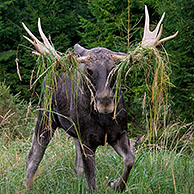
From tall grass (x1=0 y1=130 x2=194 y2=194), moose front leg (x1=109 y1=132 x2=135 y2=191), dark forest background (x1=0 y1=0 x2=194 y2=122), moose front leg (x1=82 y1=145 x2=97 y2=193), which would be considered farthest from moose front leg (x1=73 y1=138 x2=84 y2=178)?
dark forest background (x1=0 y1=0 x2=194 y2=122)

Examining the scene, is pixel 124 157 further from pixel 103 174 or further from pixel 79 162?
pixel 79 162

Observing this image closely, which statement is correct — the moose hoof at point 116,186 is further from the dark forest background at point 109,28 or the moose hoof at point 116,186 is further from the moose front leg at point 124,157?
the dark forest background at point 109,28

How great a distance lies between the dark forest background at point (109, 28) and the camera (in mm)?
7340

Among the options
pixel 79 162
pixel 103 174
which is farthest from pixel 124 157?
pixel 79 162

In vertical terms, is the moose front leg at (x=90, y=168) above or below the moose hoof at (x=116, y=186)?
above

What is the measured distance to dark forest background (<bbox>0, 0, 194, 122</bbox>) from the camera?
24.1 feet

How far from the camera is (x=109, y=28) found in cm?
964

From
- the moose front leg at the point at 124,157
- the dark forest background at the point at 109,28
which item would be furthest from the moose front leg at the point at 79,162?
the dark forest background at the point at 109,28

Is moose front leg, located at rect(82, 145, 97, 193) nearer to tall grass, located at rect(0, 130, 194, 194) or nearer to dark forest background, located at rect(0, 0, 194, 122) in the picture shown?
tall grass, located at rect(0, 130, 194, 194)

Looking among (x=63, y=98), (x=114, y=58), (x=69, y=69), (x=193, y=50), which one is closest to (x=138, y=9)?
(x=193, y=50)

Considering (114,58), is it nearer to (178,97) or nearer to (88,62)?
(88,62)

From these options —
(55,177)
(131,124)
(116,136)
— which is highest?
(116,136)

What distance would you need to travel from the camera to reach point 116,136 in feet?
14.1

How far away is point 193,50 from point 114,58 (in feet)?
12.5
